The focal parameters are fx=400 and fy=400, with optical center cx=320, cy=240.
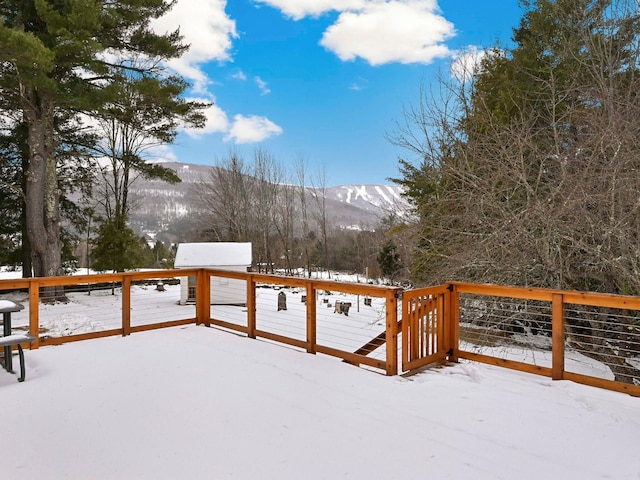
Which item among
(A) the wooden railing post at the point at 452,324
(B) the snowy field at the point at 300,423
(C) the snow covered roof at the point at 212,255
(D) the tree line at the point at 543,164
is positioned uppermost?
(D) the tree line at the point at 543,164

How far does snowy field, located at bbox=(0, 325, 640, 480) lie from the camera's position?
2225mm

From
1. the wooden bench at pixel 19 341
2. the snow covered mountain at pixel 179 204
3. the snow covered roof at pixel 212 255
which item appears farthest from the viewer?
the snow covered mountain at pixel 179 204

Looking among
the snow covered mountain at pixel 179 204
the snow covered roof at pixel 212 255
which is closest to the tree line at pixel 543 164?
the snow covered roof at pixel 212 255

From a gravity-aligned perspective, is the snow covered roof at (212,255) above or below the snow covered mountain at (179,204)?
below

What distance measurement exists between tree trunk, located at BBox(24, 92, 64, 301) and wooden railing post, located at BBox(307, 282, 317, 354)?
8362 millimetres

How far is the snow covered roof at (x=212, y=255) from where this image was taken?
15.2 m

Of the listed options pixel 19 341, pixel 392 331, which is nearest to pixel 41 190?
pixel 19 341

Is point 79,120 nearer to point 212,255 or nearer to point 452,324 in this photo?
point 212,255

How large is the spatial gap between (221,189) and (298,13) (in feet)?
44.9

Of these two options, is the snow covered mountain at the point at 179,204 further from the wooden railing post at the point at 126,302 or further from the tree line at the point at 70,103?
the wooden railing post at the point at 126,302

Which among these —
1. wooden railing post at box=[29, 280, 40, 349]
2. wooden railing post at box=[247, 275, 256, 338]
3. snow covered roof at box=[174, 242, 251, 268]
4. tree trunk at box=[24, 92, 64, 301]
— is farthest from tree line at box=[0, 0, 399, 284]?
wooden railing post at box=[247, 275, 256, 338]

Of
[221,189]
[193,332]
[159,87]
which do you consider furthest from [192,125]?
[221,189]

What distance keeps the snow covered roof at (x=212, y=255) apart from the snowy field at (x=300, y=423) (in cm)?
1122

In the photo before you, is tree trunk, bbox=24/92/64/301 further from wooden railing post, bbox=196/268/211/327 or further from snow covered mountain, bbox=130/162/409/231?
snow covered mountain, bbox=130/162/409/231
